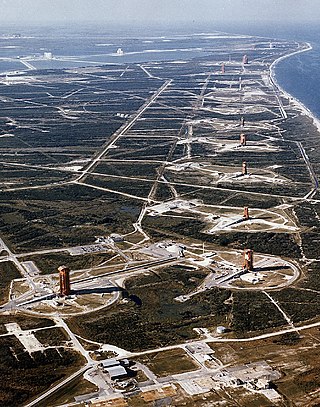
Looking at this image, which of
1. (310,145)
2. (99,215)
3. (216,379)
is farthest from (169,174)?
(216,379)

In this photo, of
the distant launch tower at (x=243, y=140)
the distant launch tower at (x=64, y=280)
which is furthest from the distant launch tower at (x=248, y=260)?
the distant launch tower at (x=243, y=140)

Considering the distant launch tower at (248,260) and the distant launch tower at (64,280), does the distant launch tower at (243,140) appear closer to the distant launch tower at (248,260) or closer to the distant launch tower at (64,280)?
the distant launch tower at (248,260)

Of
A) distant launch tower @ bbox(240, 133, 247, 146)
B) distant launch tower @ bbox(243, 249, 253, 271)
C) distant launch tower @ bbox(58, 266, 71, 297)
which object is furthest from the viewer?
distant launch tower @ bbox(240, 133, 247, 146)

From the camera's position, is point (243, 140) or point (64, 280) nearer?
point (64, 280)

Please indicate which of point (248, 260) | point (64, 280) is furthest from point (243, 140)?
point (64, 280)

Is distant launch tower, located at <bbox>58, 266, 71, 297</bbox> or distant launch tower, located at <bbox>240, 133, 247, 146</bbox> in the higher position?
distant launch tower, located at <bbox>58, 266, 71, 297</bbox>

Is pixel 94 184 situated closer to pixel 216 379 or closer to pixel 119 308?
pixel 119 308

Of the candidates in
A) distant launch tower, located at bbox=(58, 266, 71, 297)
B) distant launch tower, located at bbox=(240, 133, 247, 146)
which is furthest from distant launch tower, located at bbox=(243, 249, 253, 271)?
distant launch tower, located at bbox=(240, 133, 247, 146)

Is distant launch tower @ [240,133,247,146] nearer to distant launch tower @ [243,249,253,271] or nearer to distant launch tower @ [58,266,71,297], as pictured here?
distant launch tower @ [243,249,253,271]

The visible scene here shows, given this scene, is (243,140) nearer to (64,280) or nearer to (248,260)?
(248,260)
